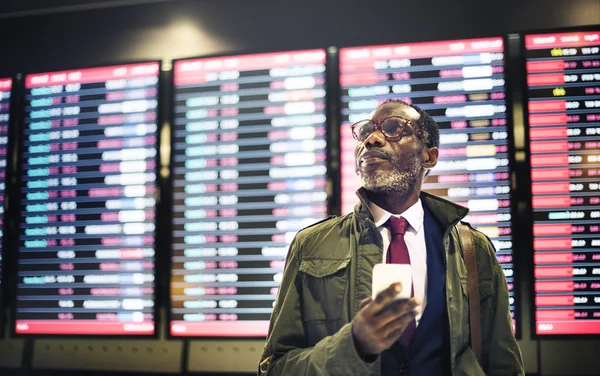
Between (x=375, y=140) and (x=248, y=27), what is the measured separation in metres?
2.10

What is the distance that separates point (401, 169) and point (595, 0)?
2.32 metres

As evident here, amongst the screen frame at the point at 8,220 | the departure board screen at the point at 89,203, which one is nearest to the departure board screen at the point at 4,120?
the screen frame at the point at 8,220

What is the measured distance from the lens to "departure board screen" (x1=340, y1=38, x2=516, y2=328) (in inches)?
121

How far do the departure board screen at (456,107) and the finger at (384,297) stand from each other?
1790 mm

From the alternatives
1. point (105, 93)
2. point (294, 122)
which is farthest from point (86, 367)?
point (294, 122)

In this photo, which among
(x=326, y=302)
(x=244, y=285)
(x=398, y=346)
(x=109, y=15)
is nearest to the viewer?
(x=398, y=346)

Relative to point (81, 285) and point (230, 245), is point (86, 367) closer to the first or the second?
point (81, 285)

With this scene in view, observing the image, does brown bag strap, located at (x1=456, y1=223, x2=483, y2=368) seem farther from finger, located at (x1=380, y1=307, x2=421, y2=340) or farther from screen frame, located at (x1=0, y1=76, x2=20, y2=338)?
screen frame, located at (x1=0, y1=76, x2=20, y2=338)

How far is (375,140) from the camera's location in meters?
1.97

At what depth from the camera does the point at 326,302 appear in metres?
1.78

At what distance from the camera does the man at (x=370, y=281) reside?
5.46 ft

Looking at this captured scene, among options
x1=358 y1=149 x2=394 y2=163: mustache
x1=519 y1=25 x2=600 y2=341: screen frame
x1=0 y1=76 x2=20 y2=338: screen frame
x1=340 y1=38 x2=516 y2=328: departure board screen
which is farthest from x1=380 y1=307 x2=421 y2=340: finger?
x1=0 y1=76 x2=20 y2=338: screen frame

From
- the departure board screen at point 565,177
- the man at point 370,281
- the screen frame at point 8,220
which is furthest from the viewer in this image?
the screen frame at point 8,220

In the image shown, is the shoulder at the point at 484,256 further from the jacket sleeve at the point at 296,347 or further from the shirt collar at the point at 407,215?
the jacket sleeve at the point at 296,347
